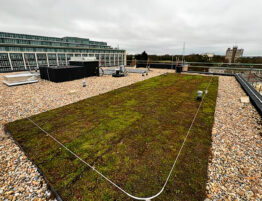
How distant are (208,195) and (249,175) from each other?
1687 millimetres

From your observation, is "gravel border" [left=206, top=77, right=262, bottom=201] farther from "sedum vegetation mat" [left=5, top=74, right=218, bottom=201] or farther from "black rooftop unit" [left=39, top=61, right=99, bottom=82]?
"black rooftop unit" [left=39, top=61, right=99, bottom=82]

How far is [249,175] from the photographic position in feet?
12.7

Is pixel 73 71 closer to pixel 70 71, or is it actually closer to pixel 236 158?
pixel 70 71

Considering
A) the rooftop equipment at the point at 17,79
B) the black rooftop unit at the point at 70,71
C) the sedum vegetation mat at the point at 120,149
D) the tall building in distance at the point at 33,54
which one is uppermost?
the tall building in distance at the point at 33,54

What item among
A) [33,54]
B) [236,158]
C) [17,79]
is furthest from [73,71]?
[33,54]

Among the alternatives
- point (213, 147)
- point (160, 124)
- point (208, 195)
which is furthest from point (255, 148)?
point (160, 124)

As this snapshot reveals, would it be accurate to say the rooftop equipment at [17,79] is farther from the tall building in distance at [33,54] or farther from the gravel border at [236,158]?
the gravel border at [236,158]

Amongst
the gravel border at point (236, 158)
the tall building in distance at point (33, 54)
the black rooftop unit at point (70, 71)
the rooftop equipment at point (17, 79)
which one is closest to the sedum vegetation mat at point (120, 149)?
the gravel border at point (236, 158)

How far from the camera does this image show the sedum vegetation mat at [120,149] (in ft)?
11.7

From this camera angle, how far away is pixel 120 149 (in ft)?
16.5

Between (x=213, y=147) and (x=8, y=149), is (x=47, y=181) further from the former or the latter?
(x=213, y=147)

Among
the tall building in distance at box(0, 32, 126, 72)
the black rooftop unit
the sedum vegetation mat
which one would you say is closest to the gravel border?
the sedum vegetation mat

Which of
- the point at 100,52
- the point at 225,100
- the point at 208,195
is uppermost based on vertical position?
the point at 100,52

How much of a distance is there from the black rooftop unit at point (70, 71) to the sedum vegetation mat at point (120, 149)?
1078 centimetres
